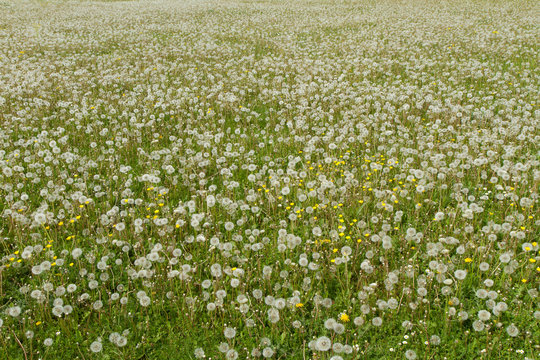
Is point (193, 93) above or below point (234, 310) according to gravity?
above

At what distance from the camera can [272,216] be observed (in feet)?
16.7

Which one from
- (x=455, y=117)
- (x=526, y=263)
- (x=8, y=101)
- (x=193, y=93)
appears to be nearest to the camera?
(x=526, y=263)

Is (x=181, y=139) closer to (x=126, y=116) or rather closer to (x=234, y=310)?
(x=126, y=116)

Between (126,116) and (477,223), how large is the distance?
6.49 meters

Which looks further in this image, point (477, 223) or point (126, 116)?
point (126, 116)

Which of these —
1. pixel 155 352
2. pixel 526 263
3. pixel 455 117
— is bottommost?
pixel 155 352

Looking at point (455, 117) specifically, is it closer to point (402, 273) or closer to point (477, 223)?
point (477, 223)

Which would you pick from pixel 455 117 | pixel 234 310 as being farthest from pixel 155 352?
pixel 455 117

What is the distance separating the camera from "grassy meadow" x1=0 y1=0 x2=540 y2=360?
11.3 ft

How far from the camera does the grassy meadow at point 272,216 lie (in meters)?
3.46

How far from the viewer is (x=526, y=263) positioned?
4027 millimetres

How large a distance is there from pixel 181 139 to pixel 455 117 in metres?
5.17

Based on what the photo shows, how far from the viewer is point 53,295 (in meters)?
3.88

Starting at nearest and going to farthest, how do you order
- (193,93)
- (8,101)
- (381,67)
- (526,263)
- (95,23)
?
(526,263) → (8,101) → (193,93) → (381,67) → (95,23)
